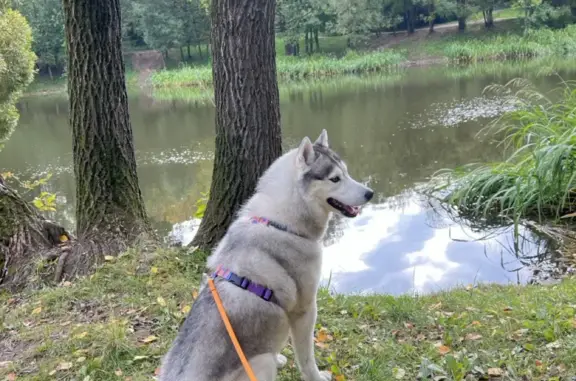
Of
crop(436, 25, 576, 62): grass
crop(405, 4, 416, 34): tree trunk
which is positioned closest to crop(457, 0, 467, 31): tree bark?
crop(405, 4, 416, 34): tree trunk

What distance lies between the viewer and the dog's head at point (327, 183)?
9.87 ft

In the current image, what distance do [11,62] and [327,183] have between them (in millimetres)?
10172

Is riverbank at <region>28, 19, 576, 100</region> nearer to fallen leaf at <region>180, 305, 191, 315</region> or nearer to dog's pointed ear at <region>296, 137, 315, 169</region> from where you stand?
fallen leaf at <region>180, 305, 191, 315</region>

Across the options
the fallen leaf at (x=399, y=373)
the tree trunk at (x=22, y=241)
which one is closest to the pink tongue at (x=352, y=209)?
the fallen leaf at (x=399, y=373)

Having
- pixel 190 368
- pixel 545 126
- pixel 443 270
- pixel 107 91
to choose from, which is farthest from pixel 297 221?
pixel 545 126

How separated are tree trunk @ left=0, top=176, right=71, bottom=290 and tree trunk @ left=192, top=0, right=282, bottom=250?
2.11 m

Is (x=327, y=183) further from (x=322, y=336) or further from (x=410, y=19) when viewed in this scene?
(x=410, y=19)

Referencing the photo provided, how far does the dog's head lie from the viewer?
3.01m

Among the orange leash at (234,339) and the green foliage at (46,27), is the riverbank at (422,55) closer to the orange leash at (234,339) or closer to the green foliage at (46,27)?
the green foliage at (46,27)

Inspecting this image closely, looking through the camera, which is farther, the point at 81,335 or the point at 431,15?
the point at 431,15

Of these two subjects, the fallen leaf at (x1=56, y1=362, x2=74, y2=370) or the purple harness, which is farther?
the fallen leaf at (x1=56, y1=362, x2=74, y2=370)

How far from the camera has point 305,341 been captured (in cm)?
303

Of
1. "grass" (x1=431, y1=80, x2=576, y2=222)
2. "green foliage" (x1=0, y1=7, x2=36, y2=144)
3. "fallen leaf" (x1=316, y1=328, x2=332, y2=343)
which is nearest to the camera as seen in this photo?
"fallen leaf" (x1=316, y1=328, x2=332, y2=343)

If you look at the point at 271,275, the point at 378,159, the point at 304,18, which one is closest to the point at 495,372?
the point at 271,275
